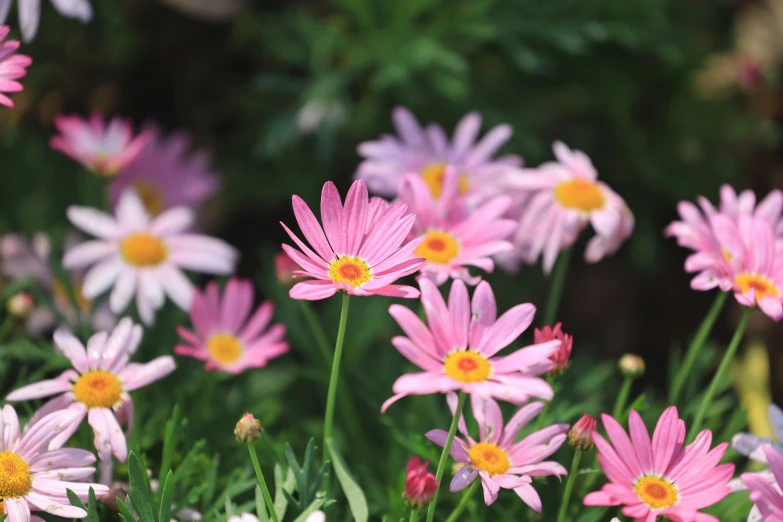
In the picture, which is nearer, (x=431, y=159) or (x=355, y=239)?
(x=355, y=239)

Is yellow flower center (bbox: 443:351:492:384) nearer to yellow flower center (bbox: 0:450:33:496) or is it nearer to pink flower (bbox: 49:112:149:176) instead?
yellow flower center (bbox: 0:450:33:496)

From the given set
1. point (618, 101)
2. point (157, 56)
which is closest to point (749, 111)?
point (618, 101)

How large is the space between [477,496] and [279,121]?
0.89 meters

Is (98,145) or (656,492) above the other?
(98,145)

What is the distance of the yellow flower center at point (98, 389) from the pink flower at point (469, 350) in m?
0.33

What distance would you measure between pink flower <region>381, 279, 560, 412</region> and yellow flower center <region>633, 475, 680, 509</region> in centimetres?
15

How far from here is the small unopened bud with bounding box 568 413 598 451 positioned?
78cm

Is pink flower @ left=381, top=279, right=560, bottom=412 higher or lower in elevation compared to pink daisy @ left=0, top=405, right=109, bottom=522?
higher

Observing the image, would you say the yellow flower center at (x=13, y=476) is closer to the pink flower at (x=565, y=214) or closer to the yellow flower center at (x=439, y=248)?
the yellow flower center at (x=439, y=248)

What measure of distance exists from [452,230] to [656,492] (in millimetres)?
373

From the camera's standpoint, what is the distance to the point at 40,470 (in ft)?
2.56

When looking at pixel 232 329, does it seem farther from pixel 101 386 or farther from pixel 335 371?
pixel 335 371

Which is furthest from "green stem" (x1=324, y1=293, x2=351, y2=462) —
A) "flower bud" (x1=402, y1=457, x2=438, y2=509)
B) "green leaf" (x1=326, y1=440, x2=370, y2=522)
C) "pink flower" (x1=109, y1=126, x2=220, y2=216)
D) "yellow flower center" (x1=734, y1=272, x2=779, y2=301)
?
"pink flower" (x1=109, y1=126, x2=220, y2=216)

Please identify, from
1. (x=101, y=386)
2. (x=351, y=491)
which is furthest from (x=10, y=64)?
(x=351, y=491)
